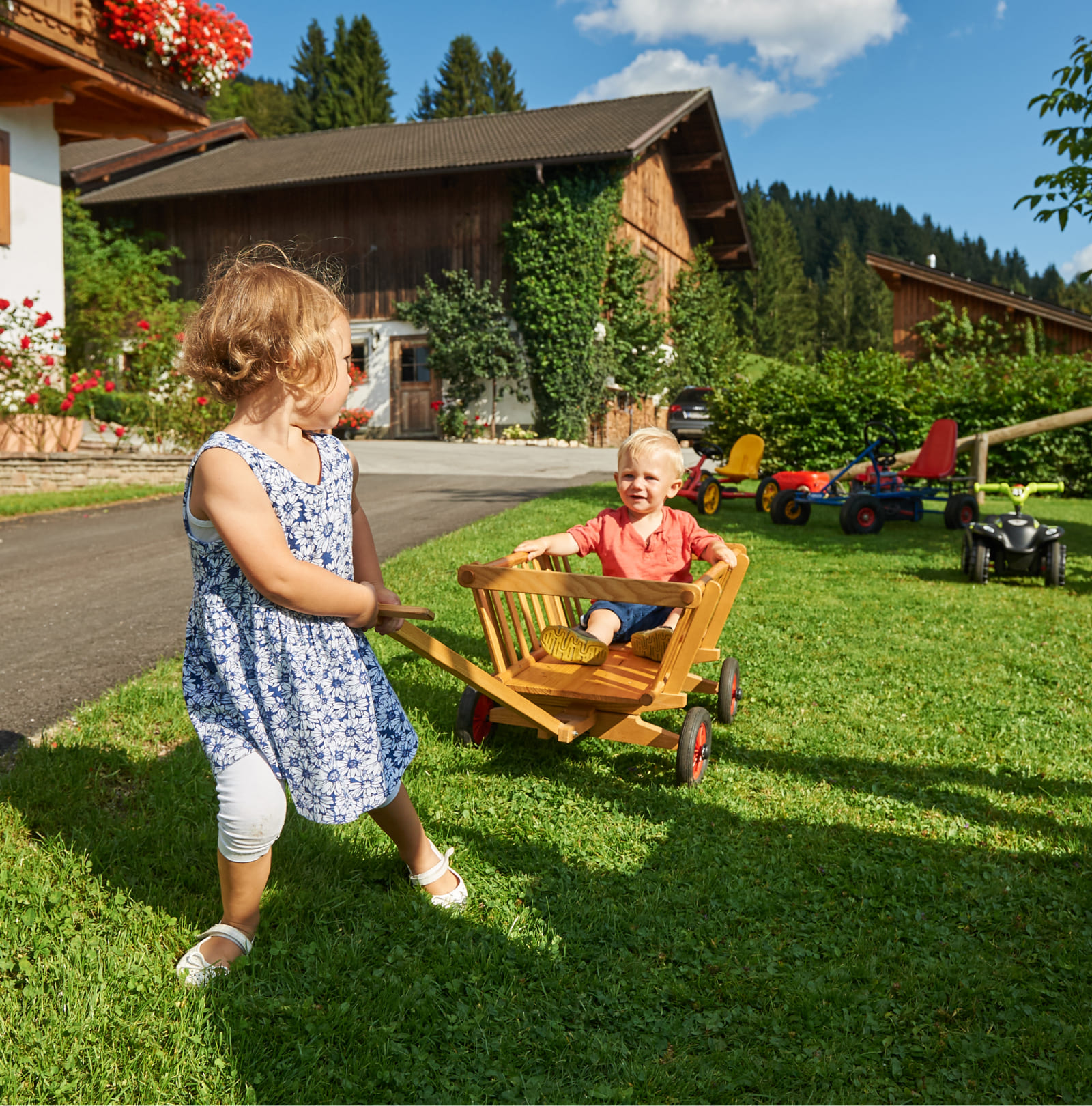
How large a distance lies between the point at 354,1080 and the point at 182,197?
27.8 m

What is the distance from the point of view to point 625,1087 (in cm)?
186

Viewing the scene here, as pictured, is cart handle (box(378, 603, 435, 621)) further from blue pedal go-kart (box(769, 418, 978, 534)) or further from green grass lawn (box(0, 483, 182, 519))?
green grass lawn (box(0, 483, 182, 519))

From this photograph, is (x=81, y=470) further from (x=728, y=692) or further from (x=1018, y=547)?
(x=1018, y=547)

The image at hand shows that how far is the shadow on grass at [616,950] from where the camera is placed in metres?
1.91

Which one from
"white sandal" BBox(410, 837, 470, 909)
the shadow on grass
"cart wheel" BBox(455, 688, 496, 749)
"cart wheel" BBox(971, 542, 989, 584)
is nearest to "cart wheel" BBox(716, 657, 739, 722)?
the shadow on grass

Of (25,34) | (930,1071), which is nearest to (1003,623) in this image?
(930,1071)

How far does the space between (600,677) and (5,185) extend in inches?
498

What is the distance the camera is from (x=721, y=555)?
140 inches

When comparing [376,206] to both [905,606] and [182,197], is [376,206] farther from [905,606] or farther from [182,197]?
[905,606]

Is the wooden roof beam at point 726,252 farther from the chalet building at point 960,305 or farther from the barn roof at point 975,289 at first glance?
the barn roof at point 975,289

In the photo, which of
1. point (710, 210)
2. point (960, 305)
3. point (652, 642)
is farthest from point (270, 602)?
point (710, 210)

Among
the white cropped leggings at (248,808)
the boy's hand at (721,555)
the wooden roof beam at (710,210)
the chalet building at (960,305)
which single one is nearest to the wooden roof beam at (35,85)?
the boy's hand at (721,555)

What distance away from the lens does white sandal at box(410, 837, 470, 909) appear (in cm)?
248

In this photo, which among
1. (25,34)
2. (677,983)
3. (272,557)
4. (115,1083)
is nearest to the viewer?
(115,1083)
